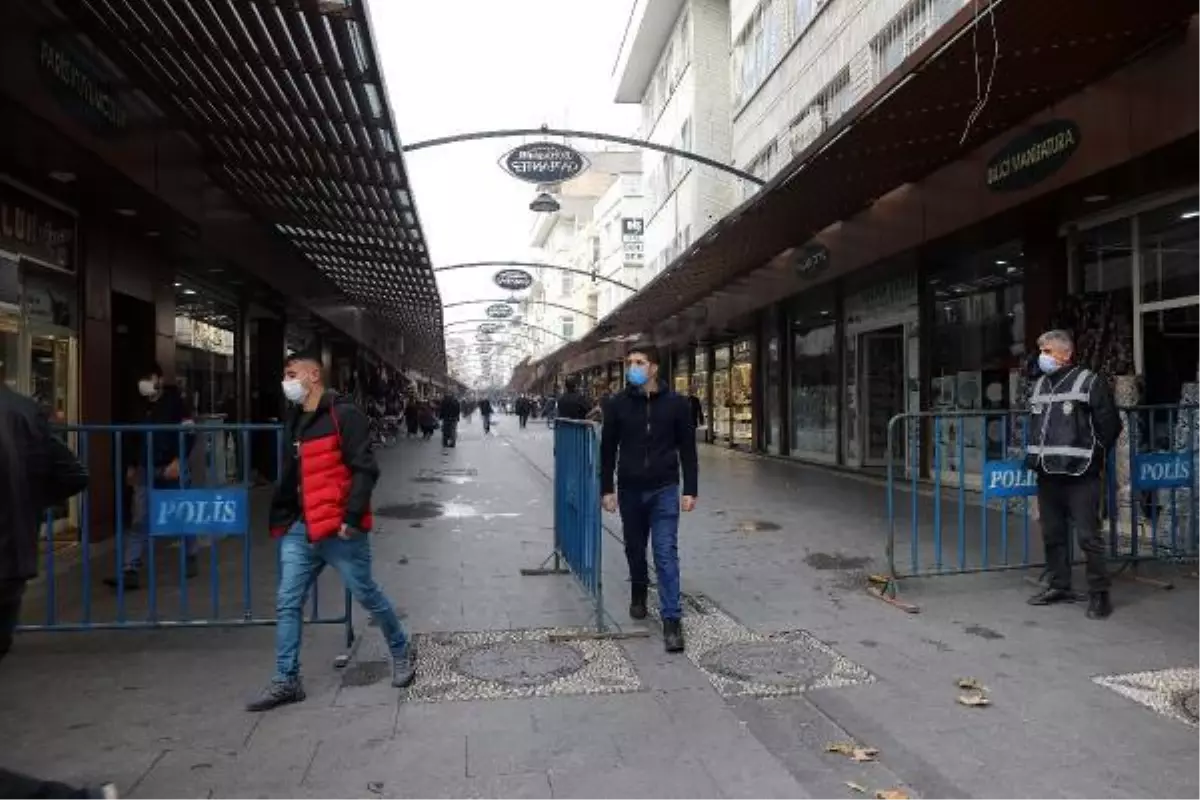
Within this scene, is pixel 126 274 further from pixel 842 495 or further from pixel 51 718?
pixel 842 495

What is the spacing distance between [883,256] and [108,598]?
9680 mm

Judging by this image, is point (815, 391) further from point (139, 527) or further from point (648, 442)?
point (139, 527)

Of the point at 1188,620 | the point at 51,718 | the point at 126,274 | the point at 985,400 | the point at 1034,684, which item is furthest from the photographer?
the point at 985,400

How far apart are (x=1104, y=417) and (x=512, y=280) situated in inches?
1112

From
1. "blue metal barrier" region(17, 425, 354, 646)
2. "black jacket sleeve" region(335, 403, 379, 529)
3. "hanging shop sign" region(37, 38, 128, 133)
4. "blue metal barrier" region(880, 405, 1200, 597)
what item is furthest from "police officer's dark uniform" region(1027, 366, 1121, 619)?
"hanging shop sign" region(37, 38, 128, 133)

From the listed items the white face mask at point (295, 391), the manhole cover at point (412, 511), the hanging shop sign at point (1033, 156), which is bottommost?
the manhole cover at point (412, 511)

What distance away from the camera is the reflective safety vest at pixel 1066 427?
5.82 metres

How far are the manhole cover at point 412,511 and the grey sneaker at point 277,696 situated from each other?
6.61m

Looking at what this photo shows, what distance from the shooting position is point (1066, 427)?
19.3 feet

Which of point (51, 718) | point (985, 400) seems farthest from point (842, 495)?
point (51, 718)

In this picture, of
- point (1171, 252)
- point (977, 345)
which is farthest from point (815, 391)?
point (1171, 252)

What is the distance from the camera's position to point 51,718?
4.26 metres

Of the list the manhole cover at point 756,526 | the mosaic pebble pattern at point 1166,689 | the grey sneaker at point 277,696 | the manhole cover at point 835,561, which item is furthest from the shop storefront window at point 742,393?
the grey sneaker at point 277,696

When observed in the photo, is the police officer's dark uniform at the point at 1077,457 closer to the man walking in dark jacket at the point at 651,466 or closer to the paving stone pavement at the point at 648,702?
the paving stone pavement at the point at 648,702
